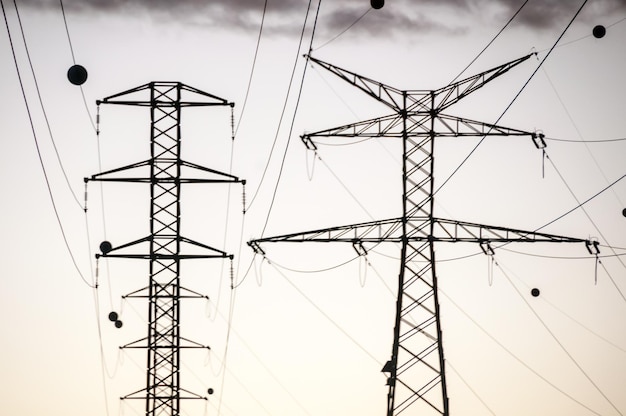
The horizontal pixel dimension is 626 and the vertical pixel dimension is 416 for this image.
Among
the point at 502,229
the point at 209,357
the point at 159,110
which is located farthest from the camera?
the point at 209,357

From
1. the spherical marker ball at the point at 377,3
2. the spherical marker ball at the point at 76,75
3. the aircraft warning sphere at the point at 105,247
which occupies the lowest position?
the spherical marker ball at the point at 377,3

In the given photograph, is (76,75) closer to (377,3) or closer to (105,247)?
(377,3)

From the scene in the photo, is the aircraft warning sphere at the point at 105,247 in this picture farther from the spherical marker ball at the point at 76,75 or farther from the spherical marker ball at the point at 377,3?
the spherical marker ball at the point at 377,3

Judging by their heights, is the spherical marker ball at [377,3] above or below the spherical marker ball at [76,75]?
below

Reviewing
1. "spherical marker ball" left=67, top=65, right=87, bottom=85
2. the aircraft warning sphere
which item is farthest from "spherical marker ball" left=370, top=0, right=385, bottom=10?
the aircraft warning sphere

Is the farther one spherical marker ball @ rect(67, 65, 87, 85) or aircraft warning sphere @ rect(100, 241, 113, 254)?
aircraft warning sphere @ rect(100, 241, 113, 254)

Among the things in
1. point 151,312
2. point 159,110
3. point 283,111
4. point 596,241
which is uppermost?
point 283,111

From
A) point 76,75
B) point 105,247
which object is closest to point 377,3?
point 76,75

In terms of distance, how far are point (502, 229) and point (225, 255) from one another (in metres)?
8.46

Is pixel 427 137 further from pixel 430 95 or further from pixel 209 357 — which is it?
pixel 209 357

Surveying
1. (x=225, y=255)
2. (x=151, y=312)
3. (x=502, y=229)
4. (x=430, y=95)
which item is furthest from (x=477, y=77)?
(x=151, y=312)

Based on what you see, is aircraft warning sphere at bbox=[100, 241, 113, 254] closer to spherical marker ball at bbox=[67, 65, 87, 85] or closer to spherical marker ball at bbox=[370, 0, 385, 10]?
spherical marker ball at bbox=[67, 65, 87, 85]

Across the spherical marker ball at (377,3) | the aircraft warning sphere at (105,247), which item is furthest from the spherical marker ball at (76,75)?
the aircraft warning sphere at (105,247)

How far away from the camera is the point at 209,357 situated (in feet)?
152
